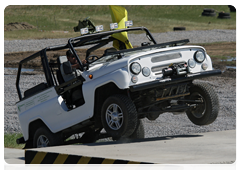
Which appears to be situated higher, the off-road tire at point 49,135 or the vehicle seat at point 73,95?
the vehicle seat at point 73,95

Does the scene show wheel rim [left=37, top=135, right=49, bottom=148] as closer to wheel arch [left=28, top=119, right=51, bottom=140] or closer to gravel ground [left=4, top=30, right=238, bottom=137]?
wheel arch [left=28, top=119, right=51, bottom=140]

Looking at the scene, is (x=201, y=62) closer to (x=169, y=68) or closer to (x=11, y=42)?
(x=169, y=68)

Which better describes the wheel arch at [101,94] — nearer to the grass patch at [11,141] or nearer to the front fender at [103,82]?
the front fender at [103,82]

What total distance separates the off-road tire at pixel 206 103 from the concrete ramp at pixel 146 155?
0.62 meters

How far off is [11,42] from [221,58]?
1541 centimetres

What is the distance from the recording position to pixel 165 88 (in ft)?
21.9

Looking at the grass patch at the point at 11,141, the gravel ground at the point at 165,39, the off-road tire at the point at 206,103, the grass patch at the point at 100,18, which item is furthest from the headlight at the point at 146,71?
the grass patch at the point at 100,18

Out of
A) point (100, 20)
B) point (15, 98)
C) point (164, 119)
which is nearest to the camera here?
point (164, 119)

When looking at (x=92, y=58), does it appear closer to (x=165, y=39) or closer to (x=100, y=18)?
(x=165, y=39)

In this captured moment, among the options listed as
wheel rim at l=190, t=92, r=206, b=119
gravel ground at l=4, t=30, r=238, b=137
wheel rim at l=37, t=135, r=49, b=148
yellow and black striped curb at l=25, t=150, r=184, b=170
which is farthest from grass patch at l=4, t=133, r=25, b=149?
wheel rim at l=190, t=92, r=206, b=119

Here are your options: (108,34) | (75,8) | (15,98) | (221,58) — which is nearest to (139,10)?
(75,8)

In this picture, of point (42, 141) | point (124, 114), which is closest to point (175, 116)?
point (42, 141)

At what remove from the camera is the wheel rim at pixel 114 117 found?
6.59 meters

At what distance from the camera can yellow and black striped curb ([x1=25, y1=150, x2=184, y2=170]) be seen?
4516 mm
